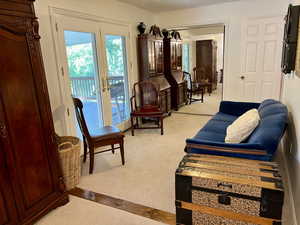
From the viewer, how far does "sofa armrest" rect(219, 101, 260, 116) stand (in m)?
3.29

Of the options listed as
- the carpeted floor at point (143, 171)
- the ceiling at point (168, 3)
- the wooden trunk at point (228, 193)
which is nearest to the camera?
the wooden trunk at point (228, 193)

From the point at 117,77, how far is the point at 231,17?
2.65 metres

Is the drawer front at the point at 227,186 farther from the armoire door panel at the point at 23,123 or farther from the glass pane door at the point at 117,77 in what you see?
the glass pane door at the point at 117,77

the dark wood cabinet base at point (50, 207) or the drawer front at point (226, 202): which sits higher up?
the drawer front at point (226, 202)

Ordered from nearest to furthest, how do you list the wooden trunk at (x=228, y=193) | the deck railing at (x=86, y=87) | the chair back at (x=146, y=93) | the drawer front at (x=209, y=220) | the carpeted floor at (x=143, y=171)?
the wooden trunk at (x=228, y=193) < the drawer front at (x=209, y=220) < the carpeted floor at (x=143, y=171) < the deck railing at (x=86, y=87) < the chair back at (x=146, y=93)

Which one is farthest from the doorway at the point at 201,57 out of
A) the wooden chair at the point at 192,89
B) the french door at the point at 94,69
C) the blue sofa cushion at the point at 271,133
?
the blue sofa cushion at the point at 271,133

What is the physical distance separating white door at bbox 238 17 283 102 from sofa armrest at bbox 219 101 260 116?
4.65 feet

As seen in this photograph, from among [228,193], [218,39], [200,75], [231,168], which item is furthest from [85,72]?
[218,39]

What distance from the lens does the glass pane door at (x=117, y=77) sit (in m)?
3.79

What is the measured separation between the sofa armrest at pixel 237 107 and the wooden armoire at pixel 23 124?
2590 mm

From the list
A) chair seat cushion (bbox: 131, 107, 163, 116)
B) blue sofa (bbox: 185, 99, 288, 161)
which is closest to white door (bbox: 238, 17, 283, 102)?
chair seat cushion (bbox: 131, 107, 163, 116)

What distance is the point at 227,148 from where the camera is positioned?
1.78 meters

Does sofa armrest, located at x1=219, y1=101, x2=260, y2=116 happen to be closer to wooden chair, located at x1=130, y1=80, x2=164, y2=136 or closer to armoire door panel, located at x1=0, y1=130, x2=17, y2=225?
wooden chair, located at x1=130, y1=80, x2=164, y2=136

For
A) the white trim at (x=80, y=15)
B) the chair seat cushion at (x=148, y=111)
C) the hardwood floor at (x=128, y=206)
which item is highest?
the white trim at (x=80, y=15)
